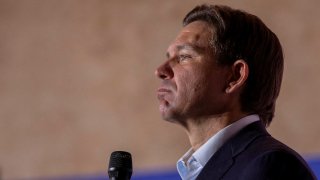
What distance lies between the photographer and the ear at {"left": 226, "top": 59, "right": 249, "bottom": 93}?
74.9 inches

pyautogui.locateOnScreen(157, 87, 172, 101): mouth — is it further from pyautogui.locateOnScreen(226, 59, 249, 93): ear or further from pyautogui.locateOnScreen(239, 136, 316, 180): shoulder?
pyautogui.locateOnScreen(239, 136, 316, 180): shoulder

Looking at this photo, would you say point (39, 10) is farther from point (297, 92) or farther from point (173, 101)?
point (173, 101)

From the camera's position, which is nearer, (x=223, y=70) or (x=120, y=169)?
(x=120, y=169)

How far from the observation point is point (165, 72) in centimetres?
193

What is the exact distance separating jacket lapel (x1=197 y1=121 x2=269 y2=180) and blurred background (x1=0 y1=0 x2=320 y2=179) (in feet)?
5.87

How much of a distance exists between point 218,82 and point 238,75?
0.06 meters

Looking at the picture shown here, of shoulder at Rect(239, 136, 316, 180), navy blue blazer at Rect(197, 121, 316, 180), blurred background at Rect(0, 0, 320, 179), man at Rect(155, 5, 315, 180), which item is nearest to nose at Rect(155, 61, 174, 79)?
man at Rect(155, 5, 315, 180)

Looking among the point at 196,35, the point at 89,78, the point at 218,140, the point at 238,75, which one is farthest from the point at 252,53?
the point at 89,78

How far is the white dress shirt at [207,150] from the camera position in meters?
1.80

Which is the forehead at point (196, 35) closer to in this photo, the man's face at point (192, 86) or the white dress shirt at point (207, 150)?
the man's face at point (192, 86)

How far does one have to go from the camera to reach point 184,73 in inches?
75.9

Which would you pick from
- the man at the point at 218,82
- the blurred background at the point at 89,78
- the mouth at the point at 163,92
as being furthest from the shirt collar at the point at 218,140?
the blurred background at the point at 89,78

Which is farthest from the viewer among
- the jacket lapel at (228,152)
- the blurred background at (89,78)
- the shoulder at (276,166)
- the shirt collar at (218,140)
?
the blurred background at (89,78)

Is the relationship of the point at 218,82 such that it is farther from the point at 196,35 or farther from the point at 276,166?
the point at 276,166
